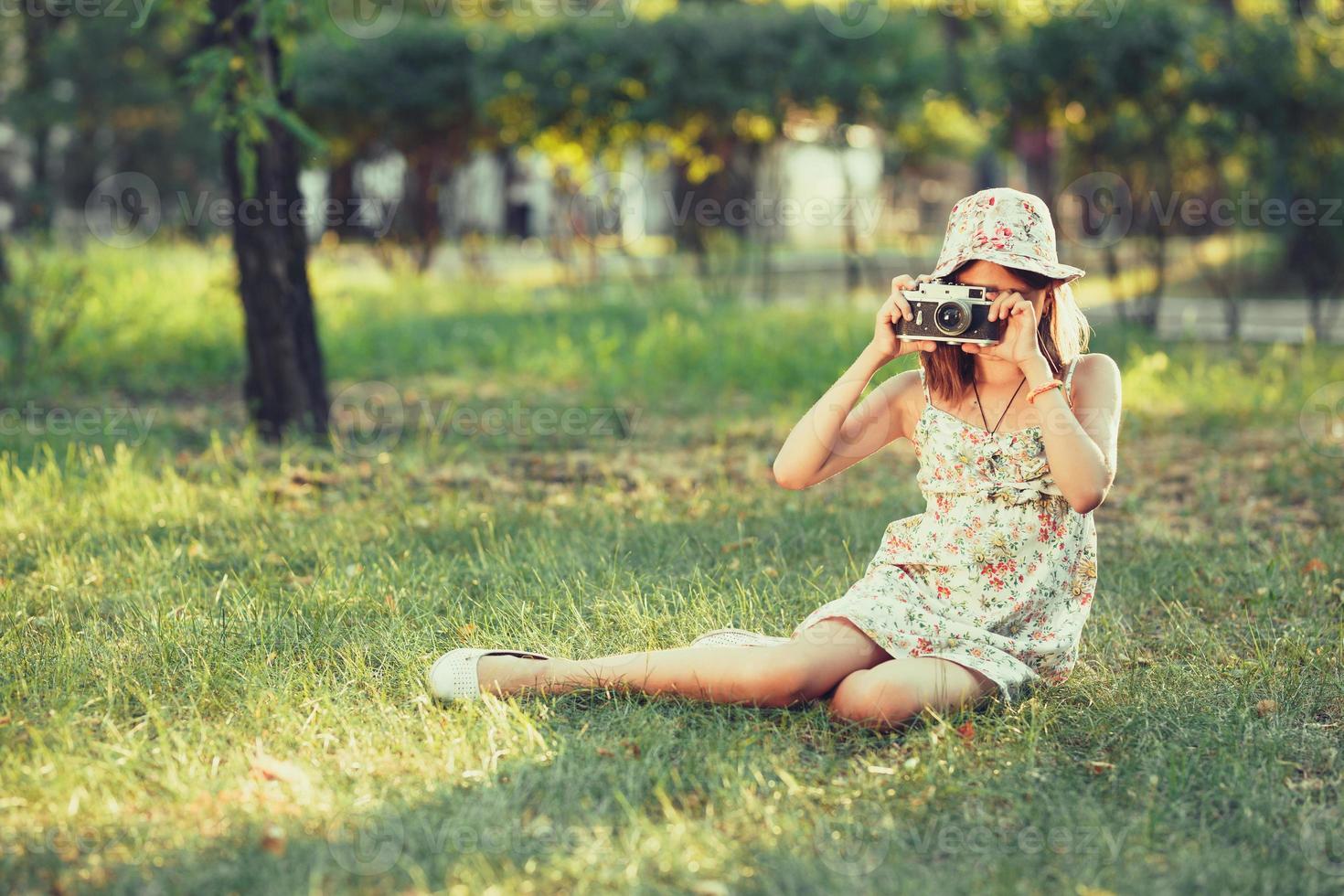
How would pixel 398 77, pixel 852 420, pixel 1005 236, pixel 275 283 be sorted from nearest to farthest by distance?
1. pixel 1005 236
2. pixel 852 420
3. pixel 275 283
4. pixel 398 77

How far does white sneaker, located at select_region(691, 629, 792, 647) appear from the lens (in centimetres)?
309

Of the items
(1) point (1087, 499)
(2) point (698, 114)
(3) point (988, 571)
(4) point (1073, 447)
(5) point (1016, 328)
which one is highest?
(2) point (698, 114)

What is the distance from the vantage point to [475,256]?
14.6 meters

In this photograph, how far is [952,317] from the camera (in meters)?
2.87

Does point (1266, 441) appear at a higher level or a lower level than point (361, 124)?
lower

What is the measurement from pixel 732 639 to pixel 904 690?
46 centimetres

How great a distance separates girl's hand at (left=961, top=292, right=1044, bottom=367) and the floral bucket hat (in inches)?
2.9

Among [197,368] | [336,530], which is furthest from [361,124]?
[336,530]

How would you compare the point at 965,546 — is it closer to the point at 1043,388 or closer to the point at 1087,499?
the point at 1087,499

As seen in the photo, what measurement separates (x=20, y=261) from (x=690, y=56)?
5906 millimetres

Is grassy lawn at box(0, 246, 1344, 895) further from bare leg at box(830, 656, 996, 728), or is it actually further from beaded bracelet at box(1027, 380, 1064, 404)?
beaded bracelet at box(1027, 380, 1064, 404)

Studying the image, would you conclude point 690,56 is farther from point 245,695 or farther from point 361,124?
point 245,695

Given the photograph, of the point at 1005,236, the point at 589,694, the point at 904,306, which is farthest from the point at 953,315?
the point at 589,694

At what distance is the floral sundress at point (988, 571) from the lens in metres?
2.95
